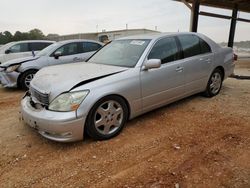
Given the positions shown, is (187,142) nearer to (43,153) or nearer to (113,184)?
(113,184)

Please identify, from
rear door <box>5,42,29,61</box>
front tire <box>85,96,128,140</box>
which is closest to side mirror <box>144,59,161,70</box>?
front tire <box>85,96,128,140</box>

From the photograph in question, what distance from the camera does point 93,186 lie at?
98.3 inches

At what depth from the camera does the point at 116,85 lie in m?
3.48

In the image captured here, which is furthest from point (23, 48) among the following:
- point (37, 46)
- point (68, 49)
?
point (68, 49)

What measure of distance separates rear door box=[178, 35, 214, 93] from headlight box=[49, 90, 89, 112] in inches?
91.8

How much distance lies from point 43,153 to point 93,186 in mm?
1037

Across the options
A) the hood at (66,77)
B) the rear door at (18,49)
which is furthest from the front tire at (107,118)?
the rear door at (18,49)

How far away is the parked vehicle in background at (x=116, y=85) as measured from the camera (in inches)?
124

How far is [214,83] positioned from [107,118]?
316cm

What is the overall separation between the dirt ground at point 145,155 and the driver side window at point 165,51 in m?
1.06

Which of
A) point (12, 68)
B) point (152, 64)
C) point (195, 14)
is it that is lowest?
point (12, 68)

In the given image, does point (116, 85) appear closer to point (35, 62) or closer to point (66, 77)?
point (66, 77)

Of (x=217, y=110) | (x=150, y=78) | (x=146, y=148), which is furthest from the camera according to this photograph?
(x=217, y=110)

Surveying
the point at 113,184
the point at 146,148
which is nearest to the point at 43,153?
the point at 113,184
